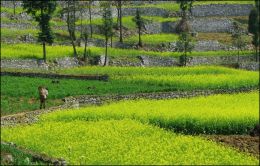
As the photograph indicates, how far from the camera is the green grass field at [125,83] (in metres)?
56.2

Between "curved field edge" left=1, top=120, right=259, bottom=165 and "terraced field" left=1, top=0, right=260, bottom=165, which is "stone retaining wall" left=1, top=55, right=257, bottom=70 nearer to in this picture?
"terraced field" left=1, top=0, right=260, bottom=165

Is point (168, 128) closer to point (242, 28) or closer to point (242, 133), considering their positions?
point (242, 133)

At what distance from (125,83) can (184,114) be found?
2258cm

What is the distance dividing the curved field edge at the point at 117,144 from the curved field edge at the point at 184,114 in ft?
7.89

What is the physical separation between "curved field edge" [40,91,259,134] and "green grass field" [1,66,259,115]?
15.7ft

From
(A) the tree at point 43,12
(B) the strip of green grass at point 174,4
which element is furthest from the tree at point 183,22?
(A) the tree at point 43,12

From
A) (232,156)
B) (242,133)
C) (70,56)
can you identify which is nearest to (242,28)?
(70,56)

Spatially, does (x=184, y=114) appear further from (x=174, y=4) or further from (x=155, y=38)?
(x=174, y=4)

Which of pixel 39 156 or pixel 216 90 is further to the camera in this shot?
pixel 216 90

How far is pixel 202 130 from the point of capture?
44062 mm

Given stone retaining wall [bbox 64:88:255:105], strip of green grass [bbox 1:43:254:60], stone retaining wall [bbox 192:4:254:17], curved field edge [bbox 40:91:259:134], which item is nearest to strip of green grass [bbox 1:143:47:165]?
curved field edge [bbox 40:91:259:134]

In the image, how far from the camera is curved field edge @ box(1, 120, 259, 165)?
111ft

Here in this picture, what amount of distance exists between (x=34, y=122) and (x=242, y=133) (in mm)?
15410

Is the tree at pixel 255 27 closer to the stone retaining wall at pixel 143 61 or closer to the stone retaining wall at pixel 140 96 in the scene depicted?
the stone retaining wall at pixel 143 61
